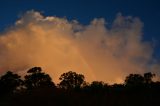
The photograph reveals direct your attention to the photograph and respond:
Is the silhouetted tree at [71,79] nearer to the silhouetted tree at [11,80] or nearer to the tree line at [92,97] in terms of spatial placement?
the silhouetted tree at [11,80]

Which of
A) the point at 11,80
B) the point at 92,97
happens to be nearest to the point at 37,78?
the point at 11,80

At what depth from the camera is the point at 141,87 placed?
33.3 meters

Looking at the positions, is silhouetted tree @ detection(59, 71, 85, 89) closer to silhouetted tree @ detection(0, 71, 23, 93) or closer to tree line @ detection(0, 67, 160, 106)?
silhouetted tree @ detection(0, 71, 23, 93)

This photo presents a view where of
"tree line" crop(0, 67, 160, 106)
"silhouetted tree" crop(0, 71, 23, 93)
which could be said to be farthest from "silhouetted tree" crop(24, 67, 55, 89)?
"tree line" crop(0, 67, 160, 106)

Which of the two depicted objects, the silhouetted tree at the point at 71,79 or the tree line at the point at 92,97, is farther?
the silhouetted tree at the point at 71,79

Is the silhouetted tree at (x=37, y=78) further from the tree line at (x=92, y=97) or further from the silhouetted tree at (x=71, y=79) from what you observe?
the tree line at (x=92, y=97)

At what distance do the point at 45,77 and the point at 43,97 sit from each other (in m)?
48.4

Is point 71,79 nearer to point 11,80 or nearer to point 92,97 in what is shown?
point 11,80

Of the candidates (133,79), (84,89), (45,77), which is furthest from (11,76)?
(84,89)

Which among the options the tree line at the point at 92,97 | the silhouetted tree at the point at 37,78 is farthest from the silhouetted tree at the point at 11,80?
the tree line at the point at 92,97

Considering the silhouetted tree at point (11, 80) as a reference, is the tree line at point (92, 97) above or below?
below

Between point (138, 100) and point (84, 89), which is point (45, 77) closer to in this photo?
point (84, 89)

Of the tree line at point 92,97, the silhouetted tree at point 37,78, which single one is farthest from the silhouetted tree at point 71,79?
the tree line at point 92,97

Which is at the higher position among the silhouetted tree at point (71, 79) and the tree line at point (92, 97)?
the silhouetted tree at point (71, 79)
